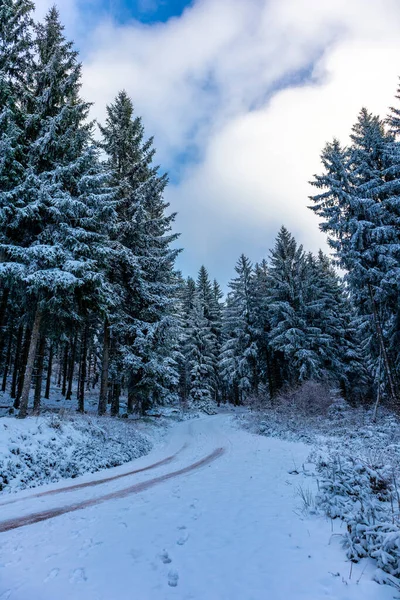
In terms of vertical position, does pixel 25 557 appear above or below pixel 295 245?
below

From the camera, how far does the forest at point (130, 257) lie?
41.8 feet

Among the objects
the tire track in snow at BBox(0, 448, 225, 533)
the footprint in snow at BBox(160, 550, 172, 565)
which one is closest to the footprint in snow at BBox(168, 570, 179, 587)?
the footprint in snow at BBox(160, 550, 172, 565)

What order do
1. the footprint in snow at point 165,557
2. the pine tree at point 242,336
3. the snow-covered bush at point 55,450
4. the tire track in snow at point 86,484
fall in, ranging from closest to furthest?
the footprint in snow at point 165,557, the tire track in snow at point 86,484, the snow-covered bush at point 55,450, the pine tree at point 242,336

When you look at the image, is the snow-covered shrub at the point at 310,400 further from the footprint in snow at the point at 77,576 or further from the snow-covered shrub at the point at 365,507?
the footprint in snow at the point at 77,576

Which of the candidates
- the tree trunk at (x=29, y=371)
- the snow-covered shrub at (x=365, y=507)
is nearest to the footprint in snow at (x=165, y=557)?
the snow-covered shrub at (x=365, y=507)

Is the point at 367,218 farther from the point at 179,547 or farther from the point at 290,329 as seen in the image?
the point at 179,547

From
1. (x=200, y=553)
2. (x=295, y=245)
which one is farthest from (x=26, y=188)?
(x=295, y=245)

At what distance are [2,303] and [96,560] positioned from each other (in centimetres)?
1506

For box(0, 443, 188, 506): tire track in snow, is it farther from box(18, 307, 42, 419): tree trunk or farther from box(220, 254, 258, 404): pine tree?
box(220, 254, 258, 404): pine tree

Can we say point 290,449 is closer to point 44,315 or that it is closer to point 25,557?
point 25,557

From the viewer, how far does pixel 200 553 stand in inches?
164

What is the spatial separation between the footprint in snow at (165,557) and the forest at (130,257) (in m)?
9.55

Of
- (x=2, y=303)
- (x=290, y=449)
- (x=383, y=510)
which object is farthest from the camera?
(x=2, y=303)

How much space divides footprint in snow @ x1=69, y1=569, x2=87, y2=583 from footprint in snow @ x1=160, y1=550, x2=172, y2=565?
992mm
